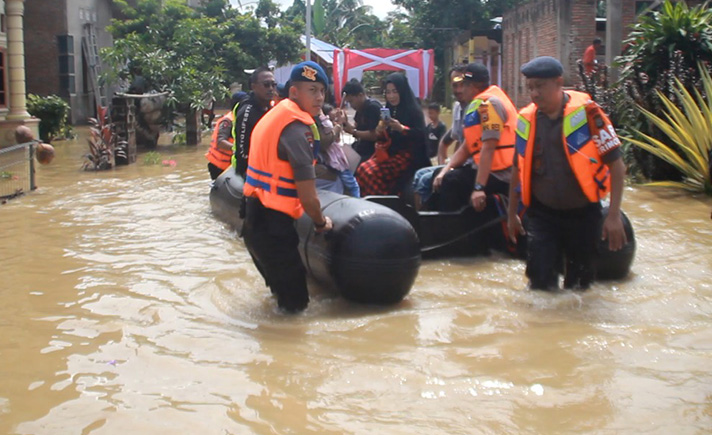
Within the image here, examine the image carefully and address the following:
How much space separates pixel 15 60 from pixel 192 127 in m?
4.32

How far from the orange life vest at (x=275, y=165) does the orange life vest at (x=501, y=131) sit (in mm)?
2006

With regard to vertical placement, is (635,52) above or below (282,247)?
above

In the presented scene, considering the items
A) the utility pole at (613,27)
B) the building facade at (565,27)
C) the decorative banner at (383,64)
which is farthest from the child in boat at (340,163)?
the decorative banner at (383,64)

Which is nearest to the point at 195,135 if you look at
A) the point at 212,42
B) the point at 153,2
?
the point at 212,42

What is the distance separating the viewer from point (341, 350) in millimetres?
5070

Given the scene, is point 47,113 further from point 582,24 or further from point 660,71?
point 582,24

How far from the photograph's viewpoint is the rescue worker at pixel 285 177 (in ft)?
17.2

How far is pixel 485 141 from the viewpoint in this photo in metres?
6.75

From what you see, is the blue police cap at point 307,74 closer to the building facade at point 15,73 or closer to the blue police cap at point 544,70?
the blue police cap at point 544,70

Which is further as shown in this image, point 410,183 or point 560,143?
point 410,183

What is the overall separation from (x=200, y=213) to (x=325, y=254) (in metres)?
4.76

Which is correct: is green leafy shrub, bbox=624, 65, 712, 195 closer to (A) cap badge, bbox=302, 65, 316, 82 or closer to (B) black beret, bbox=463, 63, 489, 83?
(B) black beret, bbox=463, 63, 489, 83

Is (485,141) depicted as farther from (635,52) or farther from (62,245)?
(635,52)

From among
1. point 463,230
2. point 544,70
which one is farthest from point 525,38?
point 544,70
